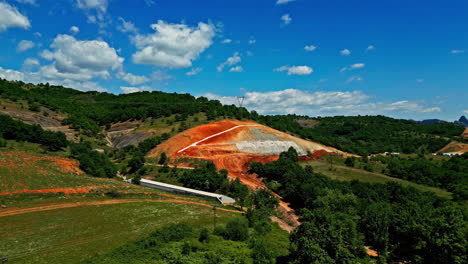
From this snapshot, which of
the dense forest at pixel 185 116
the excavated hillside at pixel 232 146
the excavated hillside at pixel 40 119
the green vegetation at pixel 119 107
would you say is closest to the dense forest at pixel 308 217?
the green vegetation at pixel 119 107

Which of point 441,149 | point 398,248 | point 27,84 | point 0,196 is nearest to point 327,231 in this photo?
point 398,248

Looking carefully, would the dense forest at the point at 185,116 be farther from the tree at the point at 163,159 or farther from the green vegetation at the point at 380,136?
the tree at the point at 163,159

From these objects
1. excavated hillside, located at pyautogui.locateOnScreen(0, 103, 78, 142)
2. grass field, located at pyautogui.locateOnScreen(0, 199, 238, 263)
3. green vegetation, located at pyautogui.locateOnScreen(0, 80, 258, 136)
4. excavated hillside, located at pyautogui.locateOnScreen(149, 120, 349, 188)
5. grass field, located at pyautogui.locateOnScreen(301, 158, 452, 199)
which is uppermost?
green vegetation, located at pyautogui.locateOnScreen(0, 80, 258, 136)

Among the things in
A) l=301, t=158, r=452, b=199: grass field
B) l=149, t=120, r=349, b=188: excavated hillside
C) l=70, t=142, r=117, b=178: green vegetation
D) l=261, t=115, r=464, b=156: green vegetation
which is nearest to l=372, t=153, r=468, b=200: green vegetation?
l=301, t=158, r=452, b=199: grass field

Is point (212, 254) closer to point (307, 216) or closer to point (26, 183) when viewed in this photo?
point (307, 216)

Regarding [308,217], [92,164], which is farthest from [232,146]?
[308,217]

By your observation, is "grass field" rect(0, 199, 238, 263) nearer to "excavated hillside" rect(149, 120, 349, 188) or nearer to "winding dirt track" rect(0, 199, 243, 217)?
"winding dirt track" rect(0, 199, 243, 217)
